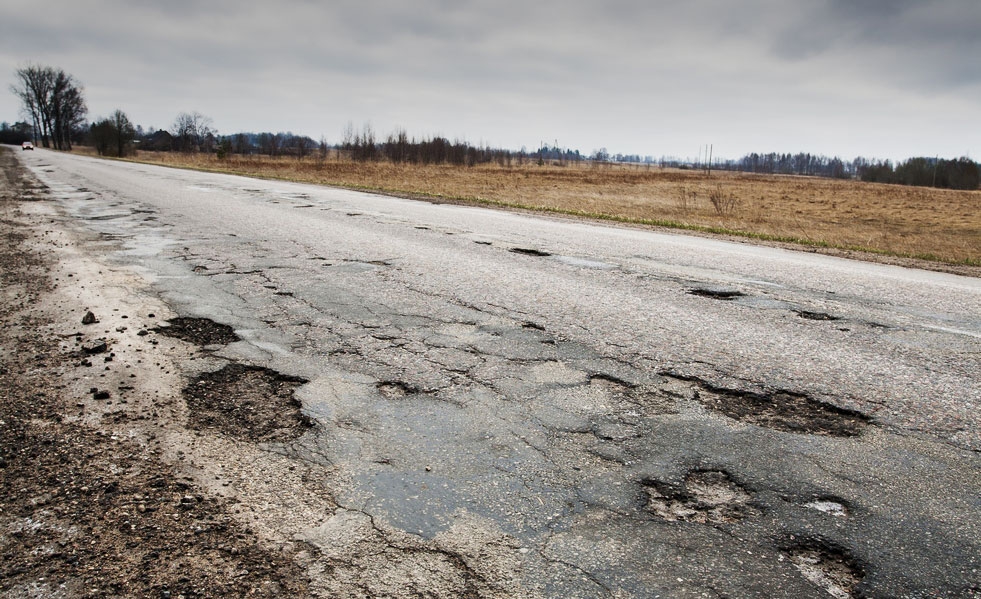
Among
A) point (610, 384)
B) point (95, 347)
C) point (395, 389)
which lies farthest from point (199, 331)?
point (610, 384)

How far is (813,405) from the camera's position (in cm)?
298

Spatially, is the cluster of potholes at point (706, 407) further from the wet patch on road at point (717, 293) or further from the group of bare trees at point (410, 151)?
the group of bare trees at point (410, 151)

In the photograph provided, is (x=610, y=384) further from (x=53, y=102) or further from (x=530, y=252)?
(x=53, y=102)

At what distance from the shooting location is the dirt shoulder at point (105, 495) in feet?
5.65

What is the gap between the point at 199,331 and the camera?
403 cm

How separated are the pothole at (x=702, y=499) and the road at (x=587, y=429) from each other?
11 millimetres

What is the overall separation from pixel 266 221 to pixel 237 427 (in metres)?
7.77

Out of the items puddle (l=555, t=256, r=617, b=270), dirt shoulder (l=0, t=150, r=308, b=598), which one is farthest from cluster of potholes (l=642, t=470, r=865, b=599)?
puddle (l=555, t=256, r=617, b=270)

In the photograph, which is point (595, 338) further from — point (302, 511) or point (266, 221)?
point (266, 221)

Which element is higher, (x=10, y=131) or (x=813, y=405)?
(x=10, y=131)

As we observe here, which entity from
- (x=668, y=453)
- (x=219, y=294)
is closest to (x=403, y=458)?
(x=668, y=453)

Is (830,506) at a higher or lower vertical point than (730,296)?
lower

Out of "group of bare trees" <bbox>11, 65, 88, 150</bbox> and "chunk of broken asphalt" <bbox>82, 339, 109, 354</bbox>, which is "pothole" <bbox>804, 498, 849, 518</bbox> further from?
"group of bare trees" <bbox>11, 65, 88, 150</bbox>

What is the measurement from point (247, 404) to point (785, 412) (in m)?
2.74
